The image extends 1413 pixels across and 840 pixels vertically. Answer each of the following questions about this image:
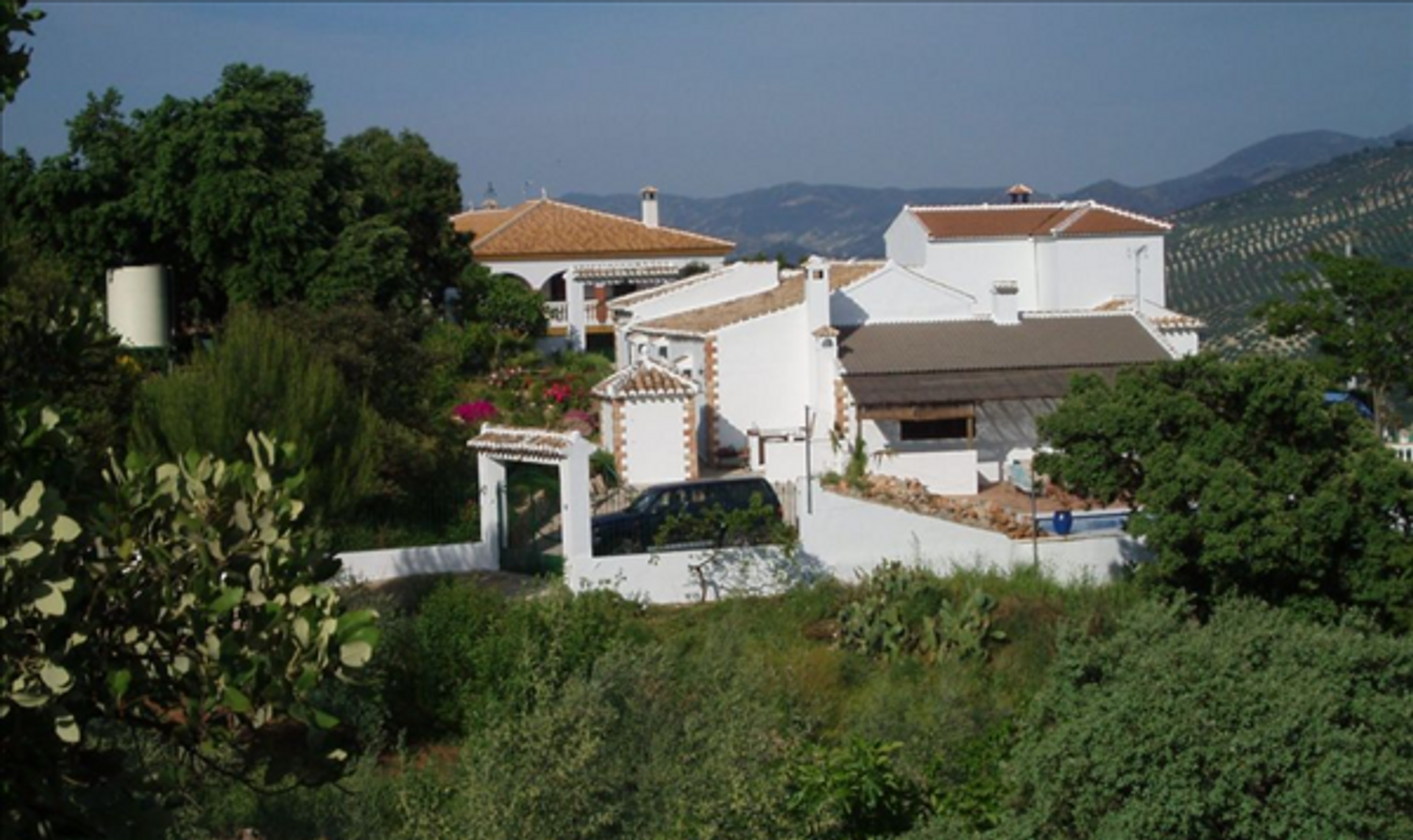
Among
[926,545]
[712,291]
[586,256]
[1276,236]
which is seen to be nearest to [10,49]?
[926,545]

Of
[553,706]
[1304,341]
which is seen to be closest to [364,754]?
[553,706]

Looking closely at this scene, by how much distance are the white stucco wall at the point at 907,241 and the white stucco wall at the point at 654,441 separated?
46.5 ft

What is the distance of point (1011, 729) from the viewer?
17.4 m

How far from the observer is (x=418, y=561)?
2294 cm

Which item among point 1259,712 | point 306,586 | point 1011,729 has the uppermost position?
point 306,586

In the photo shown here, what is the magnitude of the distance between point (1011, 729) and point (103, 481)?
36.5 feet

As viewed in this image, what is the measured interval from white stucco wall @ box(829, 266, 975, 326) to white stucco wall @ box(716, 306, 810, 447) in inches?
58.8

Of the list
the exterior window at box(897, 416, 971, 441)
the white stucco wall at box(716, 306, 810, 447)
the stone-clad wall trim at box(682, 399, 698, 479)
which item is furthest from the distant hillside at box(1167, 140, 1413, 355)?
the stone-clad wall trim at box(682, 399, 698, 479)

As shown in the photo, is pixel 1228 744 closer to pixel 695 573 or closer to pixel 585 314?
pixel 695 573

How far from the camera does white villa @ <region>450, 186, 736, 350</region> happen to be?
47.8 m

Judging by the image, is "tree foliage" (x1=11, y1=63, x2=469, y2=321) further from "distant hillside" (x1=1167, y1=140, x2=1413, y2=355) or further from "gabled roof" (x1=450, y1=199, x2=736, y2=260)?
"distant hillside" (x1=1167, y1=140, x2=1413, y2=355)

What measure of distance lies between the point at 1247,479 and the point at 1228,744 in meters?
8.22

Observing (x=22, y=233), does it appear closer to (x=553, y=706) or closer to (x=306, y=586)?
(x=553, y=706)

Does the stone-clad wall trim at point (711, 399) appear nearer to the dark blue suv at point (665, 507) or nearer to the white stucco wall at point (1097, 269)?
the dark blue suv at point (665, 507)
